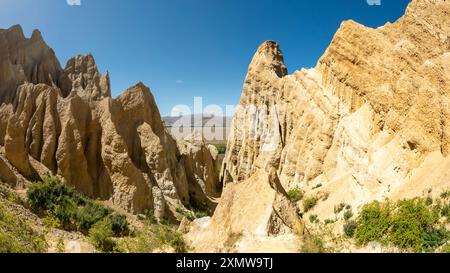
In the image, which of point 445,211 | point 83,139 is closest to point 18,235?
point 83,139

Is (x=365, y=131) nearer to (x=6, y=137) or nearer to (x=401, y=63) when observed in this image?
(x=401, y=63)

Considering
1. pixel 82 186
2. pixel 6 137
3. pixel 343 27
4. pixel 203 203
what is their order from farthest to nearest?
pixel 203 203, pixel 343 27, pixel 82 186, pixel 6 137

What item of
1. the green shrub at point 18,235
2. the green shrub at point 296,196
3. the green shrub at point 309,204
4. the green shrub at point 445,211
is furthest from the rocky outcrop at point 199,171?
the green shrub at point 445,211

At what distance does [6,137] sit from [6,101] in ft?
12.4

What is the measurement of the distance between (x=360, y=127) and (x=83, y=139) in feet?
73.1

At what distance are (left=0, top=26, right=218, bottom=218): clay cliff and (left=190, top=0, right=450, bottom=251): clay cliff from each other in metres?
11.2

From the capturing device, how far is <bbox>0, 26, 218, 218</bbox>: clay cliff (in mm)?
24828

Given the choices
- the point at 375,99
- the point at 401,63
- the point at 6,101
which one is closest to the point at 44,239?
the point at 6,101

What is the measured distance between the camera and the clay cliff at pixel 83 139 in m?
24.8

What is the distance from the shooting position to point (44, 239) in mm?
16266

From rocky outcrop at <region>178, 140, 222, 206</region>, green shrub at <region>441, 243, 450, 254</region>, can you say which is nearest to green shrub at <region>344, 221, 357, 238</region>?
green shrub at <region>441, 243, 450, 254</region>

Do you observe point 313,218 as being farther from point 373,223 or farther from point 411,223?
point 411,223

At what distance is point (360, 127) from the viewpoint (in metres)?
24.9

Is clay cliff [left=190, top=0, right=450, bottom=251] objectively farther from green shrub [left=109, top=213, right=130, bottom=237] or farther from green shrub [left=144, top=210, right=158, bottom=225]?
green shrub [left=144, top=210, right=158, bottom=225]
